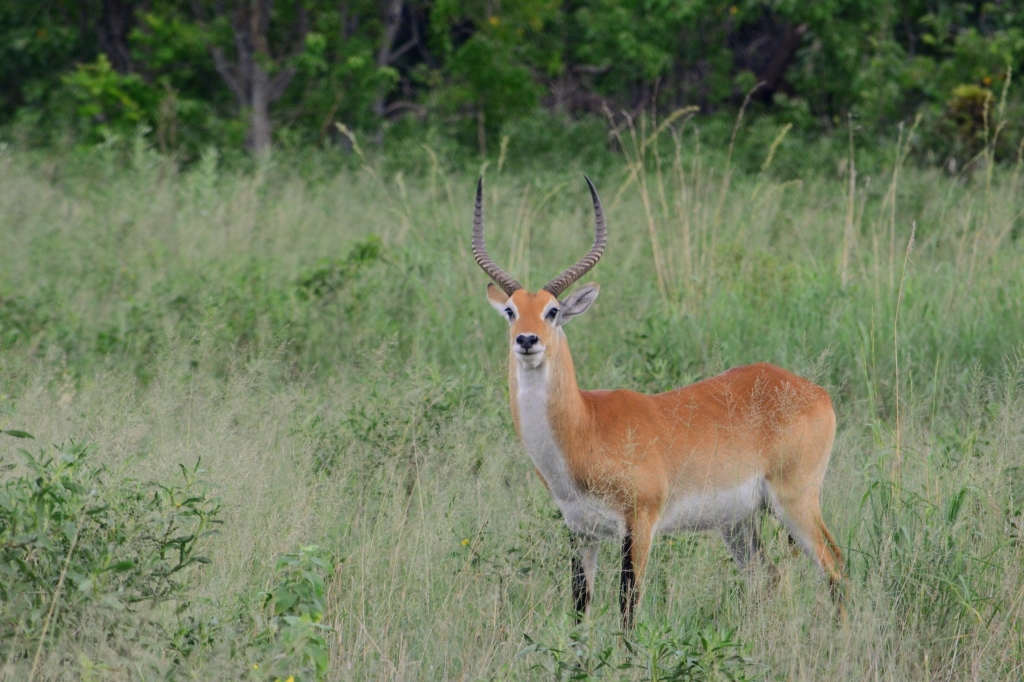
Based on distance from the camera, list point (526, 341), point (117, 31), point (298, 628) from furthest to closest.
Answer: point (117, 31) < point (526, 341) < point (298, 628)

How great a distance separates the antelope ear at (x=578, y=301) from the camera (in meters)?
4.72

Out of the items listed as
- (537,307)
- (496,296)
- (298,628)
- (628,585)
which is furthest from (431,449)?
(298,628)

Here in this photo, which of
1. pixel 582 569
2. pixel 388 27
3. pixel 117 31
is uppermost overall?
pixel 582 569

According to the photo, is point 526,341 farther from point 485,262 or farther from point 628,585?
point 628,585

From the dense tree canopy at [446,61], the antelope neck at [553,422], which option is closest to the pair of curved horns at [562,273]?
the antelope neck at [553,422]

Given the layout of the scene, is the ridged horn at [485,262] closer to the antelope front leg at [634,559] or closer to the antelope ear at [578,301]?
the antelope ear at [578,301]

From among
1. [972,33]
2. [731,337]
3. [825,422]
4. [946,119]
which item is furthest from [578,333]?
[972,33]

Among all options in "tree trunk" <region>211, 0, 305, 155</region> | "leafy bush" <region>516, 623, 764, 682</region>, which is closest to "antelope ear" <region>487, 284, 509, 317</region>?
"leafy bush" <region>516, 623, 764, 682</region>

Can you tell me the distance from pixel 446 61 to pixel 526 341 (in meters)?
12.7

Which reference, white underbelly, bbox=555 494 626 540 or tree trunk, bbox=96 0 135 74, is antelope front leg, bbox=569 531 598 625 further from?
tree trunk, bbox=96 0 135 74

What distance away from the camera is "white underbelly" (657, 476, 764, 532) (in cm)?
448

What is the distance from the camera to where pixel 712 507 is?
14.9 feet

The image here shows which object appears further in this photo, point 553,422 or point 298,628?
point 553,422

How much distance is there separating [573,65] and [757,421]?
1527 cm
